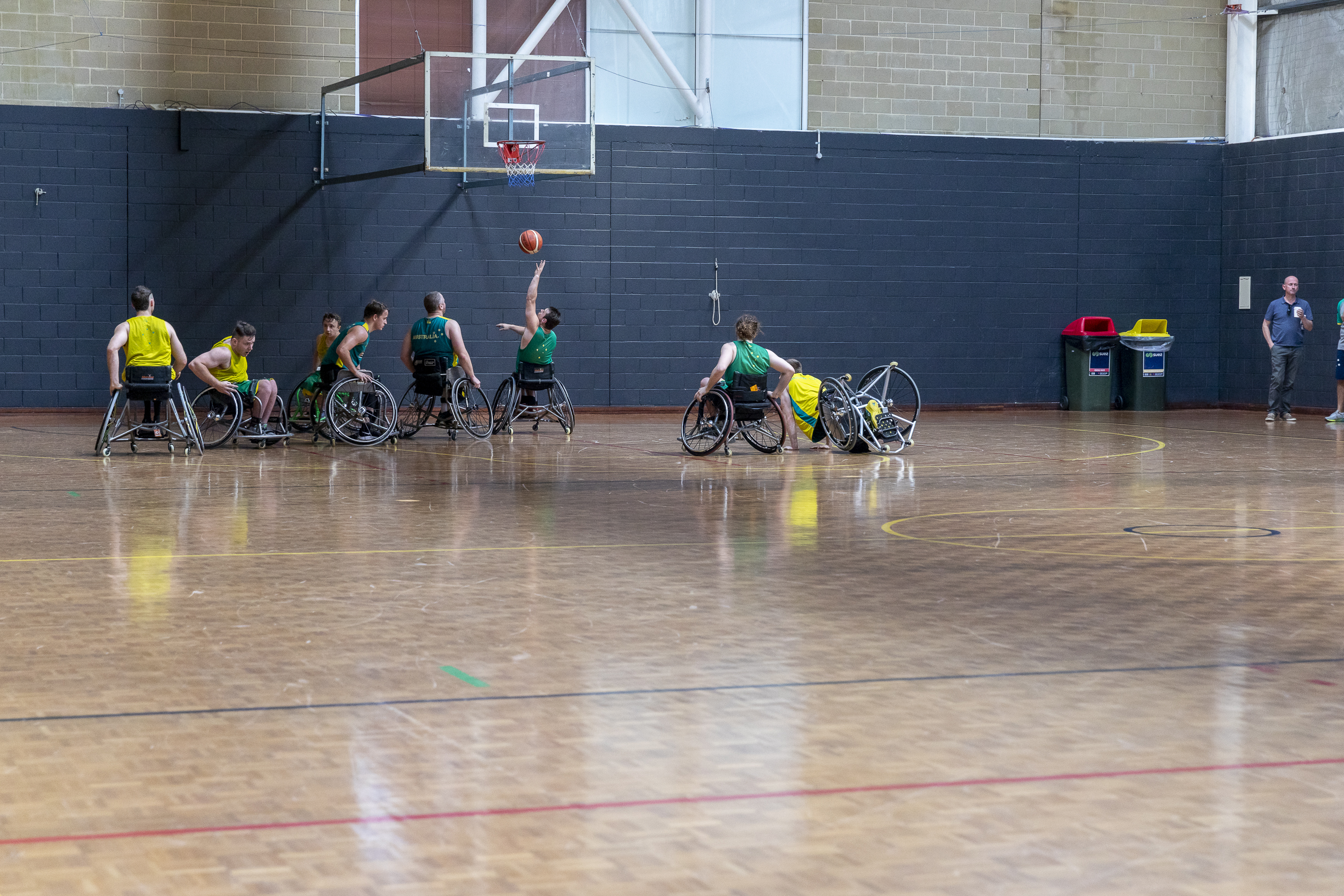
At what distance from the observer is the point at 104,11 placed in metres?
15.6

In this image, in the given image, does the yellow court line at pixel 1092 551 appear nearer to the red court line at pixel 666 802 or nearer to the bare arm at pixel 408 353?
the red court line at pixel 666 802

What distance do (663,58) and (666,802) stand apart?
15002 millimetres

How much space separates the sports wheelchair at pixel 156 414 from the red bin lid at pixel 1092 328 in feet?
35.0

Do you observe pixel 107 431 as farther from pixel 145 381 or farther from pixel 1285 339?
pixel 1285 339

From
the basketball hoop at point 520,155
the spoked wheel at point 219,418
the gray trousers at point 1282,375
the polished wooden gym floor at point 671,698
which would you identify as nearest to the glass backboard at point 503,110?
the basketball hoop at point 520,155

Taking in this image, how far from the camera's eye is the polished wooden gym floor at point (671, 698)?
2.83 meters

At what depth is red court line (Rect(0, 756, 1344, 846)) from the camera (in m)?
2.94

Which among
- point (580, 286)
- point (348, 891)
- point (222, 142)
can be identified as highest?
point (222, 142)

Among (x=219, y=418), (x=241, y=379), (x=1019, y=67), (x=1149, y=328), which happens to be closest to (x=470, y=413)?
(x=241, y=379)

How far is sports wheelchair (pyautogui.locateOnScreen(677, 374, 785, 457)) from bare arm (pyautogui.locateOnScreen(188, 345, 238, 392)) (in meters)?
3.69

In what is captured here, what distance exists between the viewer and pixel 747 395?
11930 millimetres

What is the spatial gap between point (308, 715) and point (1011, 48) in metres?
16.3

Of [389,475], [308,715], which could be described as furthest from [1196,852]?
[389,475]

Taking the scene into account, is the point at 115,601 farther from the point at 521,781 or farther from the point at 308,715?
the point at 521,781
